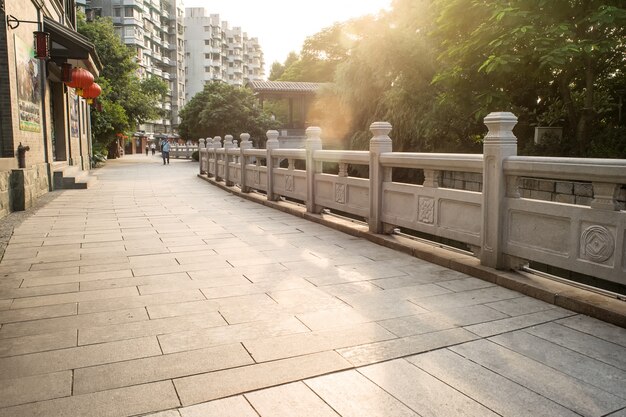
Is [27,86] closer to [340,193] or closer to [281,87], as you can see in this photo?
[340,193]

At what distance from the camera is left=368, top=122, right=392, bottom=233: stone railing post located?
21.2 feet

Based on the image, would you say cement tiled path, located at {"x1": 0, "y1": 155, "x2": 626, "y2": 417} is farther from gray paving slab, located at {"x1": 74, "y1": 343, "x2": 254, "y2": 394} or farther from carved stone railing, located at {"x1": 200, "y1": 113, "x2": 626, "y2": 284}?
carved stone railing, located at {"x1": 200, "y1": 113, "x2": 626, "y2": 284}

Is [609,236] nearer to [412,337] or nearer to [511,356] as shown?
[511,356]

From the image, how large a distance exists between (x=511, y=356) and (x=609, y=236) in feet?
4.35

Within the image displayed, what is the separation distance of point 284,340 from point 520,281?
2232 millimetres

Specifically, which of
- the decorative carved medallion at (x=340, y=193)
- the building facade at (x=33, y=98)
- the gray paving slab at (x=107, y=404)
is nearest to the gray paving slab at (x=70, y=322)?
the gray paving slab at (x=107, y=404)

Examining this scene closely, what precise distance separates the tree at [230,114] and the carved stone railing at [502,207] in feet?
81.6

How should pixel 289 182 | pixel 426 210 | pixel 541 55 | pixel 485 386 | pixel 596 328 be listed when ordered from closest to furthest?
1. pixel 485 386
2. pixel 596 328
3. pixel 426 210
4. pixel 289 182
5. pixel 541 55

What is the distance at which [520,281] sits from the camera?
4.35 metres

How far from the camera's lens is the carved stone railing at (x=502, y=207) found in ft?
12.2

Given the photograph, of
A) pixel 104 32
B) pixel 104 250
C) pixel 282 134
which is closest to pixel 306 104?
pixel 282 134

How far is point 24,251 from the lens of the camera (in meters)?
5.97

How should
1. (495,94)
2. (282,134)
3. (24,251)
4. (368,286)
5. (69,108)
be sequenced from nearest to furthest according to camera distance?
(368,286) < (24,251) < (495,94) < (69,108) < (282,134)

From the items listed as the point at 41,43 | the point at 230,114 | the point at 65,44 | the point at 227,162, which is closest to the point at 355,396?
the point at 41,43
